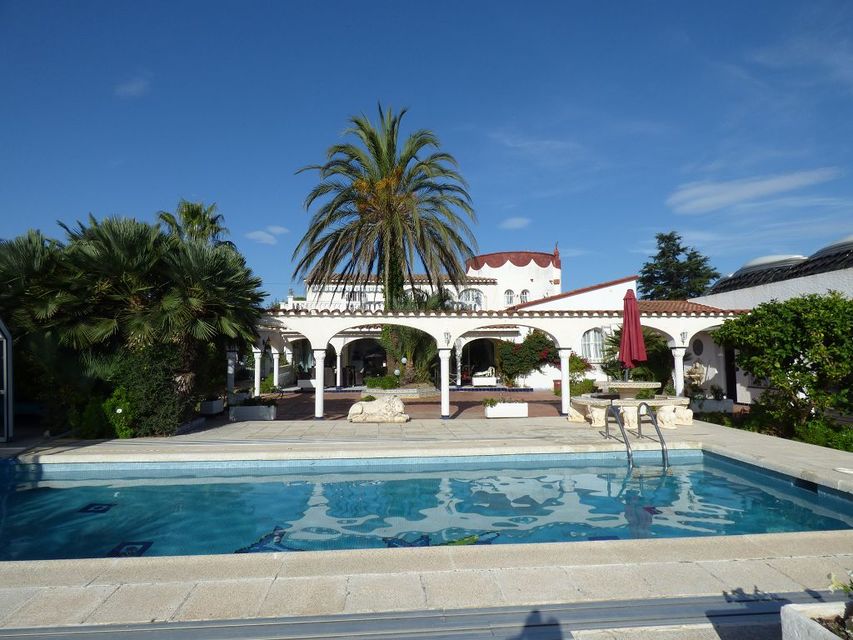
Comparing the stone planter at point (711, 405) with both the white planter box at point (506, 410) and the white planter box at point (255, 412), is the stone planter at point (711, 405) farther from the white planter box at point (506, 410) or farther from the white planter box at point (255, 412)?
the white planter box at point (255, 412)

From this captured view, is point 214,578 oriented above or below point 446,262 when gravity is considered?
below

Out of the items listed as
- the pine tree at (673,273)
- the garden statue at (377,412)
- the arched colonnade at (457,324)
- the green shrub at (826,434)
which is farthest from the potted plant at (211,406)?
the pine tree at (673,273)

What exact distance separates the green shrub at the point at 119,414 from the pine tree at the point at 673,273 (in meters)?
47.6

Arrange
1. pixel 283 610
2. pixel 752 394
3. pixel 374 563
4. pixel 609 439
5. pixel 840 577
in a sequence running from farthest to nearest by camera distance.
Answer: pixel 752 394, pixel 609 439, pixel 374 563, pixel 840 577, pixel 283 610

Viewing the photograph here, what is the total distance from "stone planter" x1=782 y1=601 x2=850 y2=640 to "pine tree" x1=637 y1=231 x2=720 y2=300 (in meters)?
50.6

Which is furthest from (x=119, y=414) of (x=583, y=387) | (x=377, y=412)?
(x=583, y=387)

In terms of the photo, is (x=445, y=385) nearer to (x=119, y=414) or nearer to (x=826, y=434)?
(x=119, y=414)

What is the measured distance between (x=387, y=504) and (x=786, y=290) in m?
15.7

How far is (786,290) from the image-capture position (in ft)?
55.6

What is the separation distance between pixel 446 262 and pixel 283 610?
559 inches

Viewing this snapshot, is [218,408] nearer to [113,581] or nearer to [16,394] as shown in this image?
[16,394]

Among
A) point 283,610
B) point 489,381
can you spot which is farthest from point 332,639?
point 489,381

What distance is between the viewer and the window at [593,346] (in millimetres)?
26984

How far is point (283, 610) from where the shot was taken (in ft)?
12.8
